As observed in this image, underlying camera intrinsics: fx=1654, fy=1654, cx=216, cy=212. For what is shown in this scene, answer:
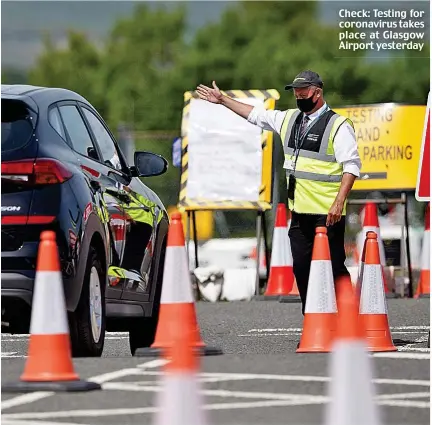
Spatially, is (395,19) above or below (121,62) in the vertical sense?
below

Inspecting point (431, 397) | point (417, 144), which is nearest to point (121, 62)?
point (417, 144)

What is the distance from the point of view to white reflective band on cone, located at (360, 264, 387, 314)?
34.3 feet

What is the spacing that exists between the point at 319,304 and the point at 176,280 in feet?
3.89

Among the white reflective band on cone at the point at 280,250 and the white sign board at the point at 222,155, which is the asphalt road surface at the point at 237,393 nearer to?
the white reflective band on cone at the point at 280,250

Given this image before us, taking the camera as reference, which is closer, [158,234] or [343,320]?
[343,320]

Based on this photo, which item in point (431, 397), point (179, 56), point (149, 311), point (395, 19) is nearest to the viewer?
point (431, 397)

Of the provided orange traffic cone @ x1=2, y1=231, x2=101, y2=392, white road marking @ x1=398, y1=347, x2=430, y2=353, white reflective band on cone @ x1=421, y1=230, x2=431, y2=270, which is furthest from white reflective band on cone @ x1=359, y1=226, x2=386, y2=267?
orange traffic cone @ x1=2, y1=231, x2=101, y2=392

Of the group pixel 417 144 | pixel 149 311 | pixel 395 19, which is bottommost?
pixel 149 311

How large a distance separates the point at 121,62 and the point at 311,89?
50331mm

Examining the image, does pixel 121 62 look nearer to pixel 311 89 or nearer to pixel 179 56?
pixel 179 56

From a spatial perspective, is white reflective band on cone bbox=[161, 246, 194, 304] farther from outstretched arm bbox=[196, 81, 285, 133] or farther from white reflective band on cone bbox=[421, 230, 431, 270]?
white reflective band on cone bbox=[421, 230, 431, 270]

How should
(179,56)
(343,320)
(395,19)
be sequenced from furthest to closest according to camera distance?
(179,56), (395,19), (343,320)

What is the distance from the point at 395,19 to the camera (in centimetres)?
2450

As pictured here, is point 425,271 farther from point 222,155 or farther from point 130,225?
point 130,225
